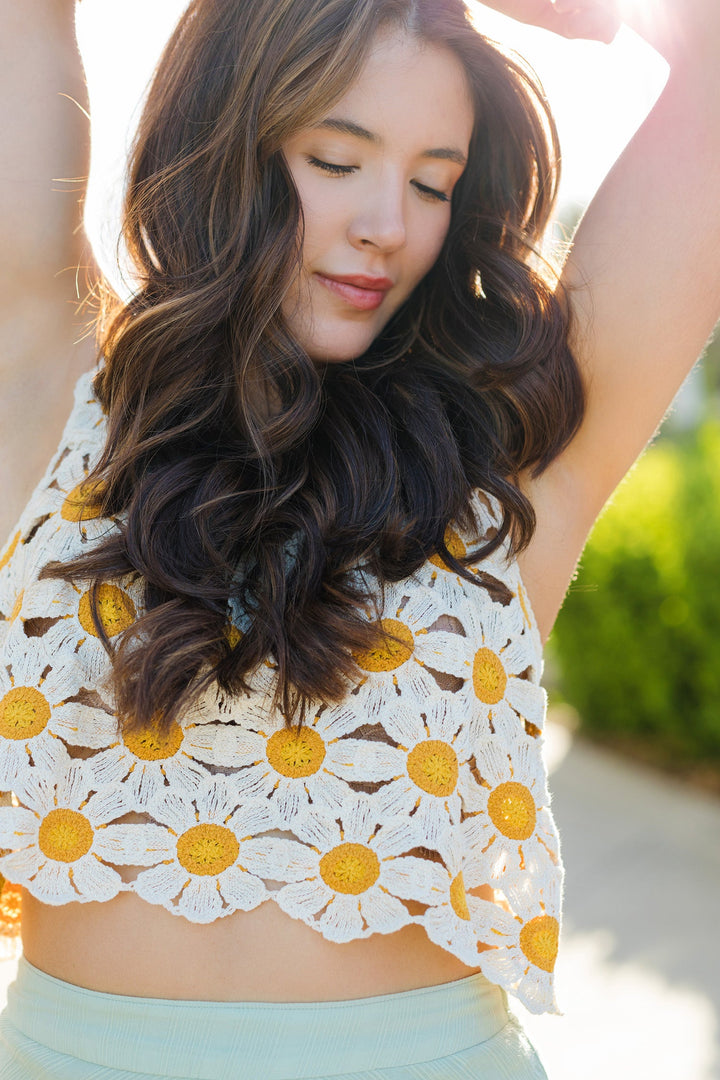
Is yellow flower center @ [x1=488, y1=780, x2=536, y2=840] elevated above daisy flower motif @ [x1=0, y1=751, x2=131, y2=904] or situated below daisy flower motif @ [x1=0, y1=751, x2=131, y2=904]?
above

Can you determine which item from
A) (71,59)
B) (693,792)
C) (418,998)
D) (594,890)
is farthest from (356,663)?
(693,792)

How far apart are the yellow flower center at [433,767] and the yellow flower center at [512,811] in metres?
0.08

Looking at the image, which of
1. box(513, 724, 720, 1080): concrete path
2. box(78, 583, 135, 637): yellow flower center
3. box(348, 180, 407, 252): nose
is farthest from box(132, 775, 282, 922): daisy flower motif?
box(513, 724, 720, 1080): concrete path

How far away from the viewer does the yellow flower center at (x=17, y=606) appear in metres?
1.55

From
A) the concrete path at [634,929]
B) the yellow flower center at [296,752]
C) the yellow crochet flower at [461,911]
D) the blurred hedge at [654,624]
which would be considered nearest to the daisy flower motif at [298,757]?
the yellow flower center at [296,752]

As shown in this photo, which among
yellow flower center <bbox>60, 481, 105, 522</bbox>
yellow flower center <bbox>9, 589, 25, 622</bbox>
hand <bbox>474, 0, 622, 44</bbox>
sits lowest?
yellow flower center <bbox>9, 589, 25, 622</bbox>

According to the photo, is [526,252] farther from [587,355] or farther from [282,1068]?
[282,1068]

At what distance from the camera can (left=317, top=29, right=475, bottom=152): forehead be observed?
1538 millimetres

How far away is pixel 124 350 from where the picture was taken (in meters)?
1.66

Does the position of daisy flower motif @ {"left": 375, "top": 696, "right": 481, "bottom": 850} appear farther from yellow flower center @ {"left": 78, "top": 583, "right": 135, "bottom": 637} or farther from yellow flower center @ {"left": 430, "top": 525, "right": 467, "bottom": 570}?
yellow flower center @ {"left": 78, "top": 583, "right": 135, "bottom": 637}

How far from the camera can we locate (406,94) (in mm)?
1562

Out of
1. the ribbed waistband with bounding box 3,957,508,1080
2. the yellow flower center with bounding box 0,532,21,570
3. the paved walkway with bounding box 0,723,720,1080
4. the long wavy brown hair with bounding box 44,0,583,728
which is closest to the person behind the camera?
the ribbed waistband with bounding box 3,957,508,1080

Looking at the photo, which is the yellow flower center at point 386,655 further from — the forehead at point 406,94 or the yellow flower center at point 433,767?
the forehead at point 406,94

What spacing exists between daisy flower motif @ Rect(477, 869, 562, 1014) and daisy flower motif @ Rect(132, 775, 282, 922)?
1.06ft
